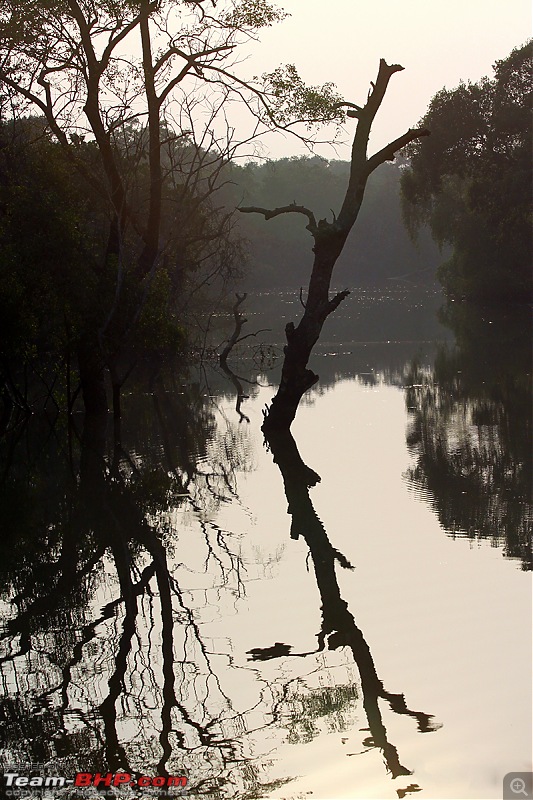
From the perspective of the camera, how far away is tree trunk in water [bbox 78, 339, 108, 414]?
59.0 ft

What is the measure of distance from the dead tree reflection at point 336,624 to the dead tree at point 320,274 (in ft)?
12.0

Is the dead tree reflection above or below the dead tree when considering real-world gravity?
below

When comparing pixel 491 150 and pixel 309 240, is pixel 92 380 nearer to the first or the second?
pixel 491 150

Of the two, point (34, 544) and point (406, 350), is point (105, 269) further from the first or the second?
point (406, 350)

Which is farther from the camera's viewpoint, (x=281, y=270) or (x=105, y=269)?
(x=281, y=270)

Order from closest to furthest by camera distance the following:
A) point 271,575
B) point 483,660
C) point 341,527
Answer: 1. point 483,660
2. point 271,575
3. point 341,527

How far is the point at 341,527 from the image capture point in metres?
9.97

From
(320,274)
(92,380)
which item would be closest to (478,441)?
(320,274)

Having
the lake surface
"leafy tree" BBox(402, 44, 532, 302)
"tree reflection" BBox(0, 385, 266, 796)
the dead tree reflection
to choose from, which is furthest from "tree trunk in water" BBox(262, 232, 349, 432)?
"leafy tree" BBox(402, 44, 532, 302)

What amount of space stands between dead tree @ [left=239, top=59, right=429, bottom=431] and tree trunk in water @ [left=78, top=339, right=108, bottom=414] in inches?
132

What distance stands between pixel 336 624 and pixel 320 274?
9.95 meters

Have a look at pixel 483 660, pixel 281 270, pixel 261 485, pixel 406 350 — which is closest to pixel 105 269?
pixel 261 485

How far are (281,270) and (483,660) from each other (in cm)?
9005

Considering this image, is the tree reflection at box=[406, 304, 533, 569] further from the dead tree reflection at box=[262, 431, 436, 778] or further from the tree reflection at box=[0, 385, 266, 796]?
the tree reflection at box=[0, 385, 266, 796]
